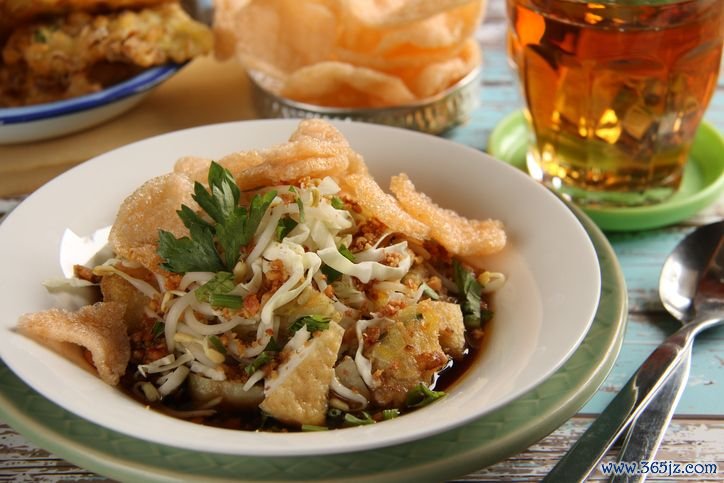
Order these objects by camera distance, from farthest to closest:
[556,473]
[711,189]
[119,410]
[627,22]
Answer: [711,189]
[627,22]
[556,473]
[119,410]

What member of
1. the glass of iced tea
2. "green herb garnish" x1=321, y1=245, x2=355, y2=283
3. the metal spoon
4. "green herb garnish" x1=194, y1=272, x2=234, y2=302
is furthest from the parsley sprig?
the glass of iced tea

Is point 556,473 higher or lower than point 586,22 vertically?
lower

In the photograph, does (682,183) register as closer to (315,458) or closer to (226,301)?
(226,301)

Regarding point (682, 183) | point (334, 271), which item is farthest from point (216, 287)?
point (682, 183)

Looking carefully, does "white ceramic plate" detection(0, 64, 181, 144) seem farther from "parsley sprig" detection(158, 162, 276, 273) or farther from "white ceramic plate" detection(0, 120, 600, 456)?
"parsley sprig" detection(158, 162, 276, 273)

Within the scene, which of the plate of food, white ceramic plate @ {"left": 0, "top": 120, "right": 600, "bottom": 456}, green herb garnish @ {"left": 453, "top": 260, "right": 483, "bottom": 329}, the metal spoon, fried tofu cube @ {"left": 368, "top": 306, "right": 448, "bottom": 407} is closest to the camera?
white ceramic plate @ {"left": 0, "top": 120, "right": 600, "bottom": 456}

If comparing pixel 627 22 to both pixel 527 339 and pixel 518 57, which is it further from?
pixel 527 339

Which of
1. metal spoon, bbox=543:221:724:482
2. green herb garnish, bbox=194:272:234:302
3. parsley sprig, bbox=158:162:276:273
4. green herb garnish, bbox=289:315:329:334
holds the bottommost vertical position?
metal spoon, bbox=543:221:724:482

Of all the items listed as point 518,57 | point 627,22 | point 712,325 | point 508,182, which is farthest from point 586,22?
point 712,325
